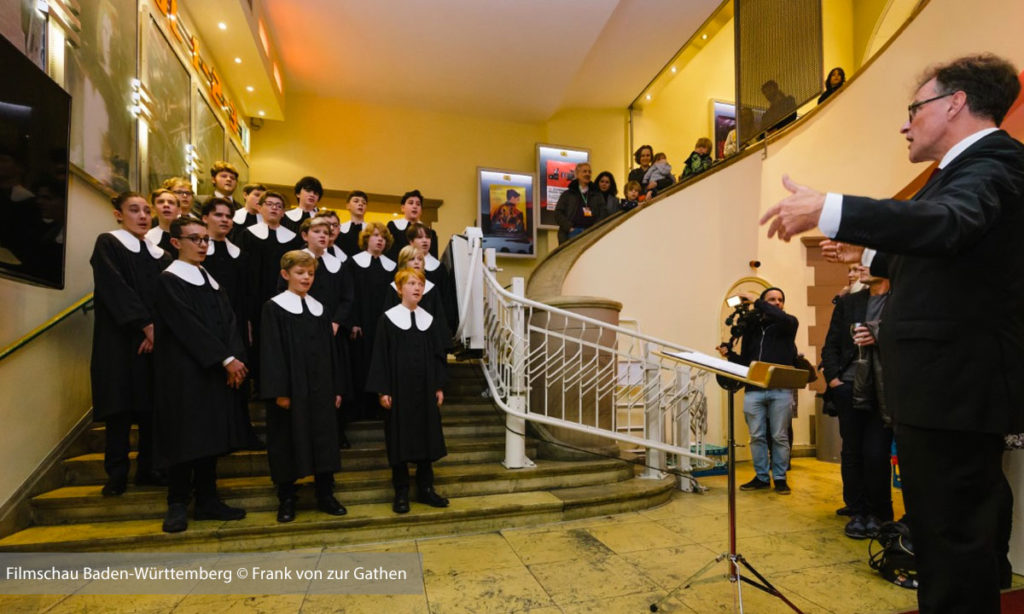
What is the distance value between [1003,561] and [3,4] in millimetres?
5971

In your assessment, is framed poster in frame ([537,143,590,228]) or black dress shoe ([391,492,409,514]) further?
framed poster in frame ([537,143,590,228])

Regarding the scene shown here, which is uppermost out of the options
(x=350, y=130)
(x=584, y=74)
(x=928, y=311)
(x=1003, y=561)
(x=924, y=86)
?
(x=584, y=74)

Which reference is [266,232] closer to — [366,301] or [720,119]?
[366,301]

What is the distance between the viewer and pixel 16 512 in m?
2.86

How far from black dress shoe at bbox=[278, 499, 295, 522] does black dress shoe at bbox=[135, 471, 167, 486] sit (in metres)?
0.85

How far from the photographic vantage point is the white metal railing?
416 cm

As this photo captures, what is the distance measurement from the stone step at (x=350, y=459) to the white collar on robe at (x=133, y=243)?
4.69 ft

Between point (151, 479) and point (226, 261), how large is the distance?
1.66 metres

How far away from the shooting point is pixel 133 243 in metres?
3.33

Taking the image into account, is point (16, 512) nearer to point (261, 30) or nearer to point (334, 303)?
point (334, 303)

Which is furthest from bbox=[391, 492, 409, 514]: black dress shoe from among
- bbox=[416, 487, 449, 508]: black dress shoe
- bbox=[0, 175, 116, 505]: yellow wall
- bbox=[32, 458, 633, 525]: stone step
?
bbox=[0, 175, 116, 505]: yellow wall

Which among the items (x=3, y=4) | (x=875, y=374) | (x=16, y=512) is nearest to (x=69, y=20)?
(x=3, y=4)

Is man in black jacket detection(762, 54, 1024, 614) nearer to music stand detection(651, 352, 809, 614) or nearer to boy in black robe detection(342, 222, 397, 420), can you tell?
music stand detection(651, 352, 809, 614)

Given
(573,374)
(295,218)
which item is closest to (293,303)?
(295,218)
